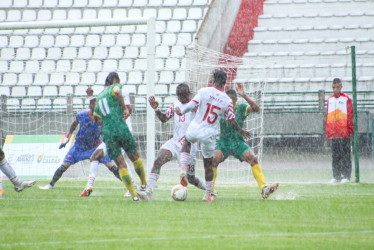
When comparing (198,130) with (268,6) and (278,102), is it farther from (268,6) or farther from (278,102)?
(268,6)

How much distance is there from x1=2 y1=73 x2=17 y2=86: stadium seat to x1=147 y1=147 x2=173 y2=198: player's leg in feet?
36.6

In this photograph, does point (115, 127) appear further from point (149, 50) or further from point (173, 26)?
point (173, 26)

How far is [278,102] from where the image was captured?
21.8 meters

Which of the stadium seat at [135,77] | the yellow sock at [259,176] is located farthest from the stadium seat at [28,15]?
the yellow sock at [259,176]

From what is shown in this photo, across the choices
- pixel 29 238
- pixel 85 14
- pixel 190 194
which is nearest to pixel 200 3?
pixel 85 14

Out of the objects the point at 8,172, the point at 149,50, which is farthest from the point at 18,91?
the point at 8,172

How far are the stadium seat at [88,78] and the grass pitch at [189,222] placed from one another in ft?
32.7

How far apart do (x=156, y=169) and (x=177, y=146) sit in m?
0.65

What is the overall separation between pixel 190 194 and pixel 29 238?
6070 mm

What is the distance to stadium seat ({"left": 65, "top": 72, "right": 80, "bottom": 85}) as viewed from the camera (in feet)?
69.7

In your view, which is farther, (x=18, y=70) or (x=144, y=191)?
(x=18, y=70)

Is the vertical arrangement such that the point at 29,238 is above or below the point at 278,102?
below

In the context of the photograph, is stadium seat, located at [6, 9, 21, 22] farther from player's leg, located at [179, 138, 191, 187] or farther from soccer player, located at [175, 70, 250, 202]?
soccer player, located at [175, 70, 250, 202]

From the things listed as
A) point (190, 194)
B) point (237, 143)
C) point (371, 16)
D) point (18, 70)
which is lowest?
point (190, 194)
